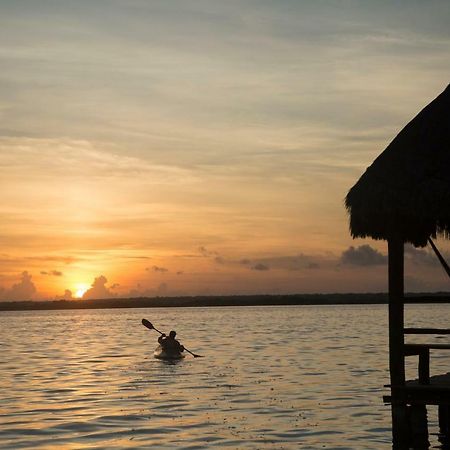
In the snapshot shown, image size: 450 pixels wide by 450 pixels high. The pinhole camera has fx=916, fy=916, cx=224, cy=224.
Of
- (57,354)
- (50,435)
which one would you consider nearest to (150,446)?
(50,435)

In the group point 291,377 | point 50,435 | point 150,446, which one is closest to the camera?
point 150,446

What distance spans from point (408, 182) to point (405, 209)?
55 centimetres

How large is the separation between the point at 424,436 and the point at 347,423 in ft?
14.7

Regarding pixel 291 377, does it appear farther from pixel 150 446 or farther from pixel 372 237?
pixel 372 237

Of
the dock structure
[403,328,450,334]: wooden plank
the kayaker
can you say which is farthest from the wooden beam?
the kayaker

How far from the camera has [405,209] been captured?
16016 mm

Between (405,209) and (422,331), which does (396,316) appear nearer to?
(422,331)

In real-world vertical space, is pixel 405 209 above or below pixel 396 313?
above

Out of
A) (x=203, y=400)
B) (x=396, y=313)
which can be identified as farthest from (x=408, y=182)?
(x=203, y=400)

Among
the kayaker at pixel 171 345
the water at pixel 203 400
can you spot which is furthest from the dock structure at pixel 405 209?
the kayaker at pixel 171 345

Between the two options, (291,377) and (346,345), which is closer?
(291,377)

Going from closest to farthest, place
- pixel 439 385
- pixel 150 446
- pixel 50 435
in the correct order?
pixel 439 385 < pixel 150 446 < pixel 50 435

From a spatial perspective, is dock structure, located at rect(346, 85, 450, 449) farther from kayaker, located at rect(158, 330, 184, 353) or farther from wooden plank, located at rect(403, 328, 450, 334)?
kayaker, located at rect(158, 330, 184, 353)

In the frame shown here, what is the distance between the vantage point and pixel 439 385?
16.4 meters
